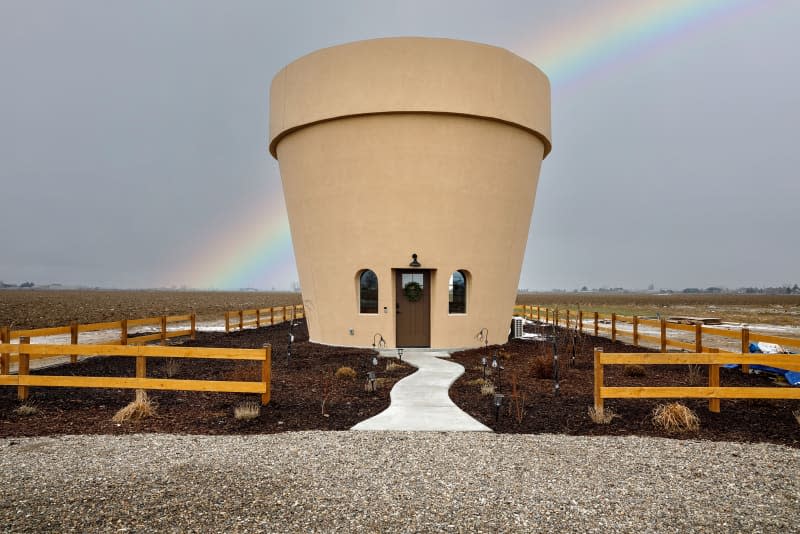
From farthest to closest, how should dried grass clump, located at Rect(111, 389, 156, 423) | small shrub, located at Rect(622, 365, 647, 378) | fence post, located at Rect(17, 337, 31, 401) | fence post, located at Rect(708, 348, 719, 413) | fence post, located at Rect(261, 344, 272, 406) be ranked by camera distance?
small shrub, located at Rect(622, 365, 647, 378), fence post, located at Rect(17, 337, 31, 401), fence post, located at Rect(261, 344, 272, 406), fence post, located at Rect(708, 348, 719, 413), dried grass clump, located at Rect(111, 389, 156, 423)

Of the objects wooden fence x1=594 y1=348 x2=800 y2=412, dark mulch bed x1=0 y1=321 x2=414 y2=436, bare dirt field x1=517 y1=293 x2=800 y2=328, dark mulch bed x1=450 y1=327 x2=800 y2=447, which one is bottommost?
bare dirt field x1=517 y1=293 x2=800 y2=328

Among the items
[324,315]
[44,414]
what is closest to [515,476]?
[44,414]

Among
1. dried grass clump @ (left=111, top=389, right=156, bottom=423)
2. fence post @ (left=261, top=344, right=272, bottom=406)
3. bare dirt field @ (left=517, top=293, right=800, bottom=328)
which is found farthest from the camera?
bare dirt field @ (left=517, top=293, right=800, bottom=328)

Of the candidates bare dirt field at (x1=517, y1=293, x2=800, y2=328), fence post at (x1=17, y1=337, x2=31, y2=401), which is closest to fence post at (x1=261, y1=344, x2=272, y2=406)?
fence post at (x1=17, y1=337, x2=31, y2=401)

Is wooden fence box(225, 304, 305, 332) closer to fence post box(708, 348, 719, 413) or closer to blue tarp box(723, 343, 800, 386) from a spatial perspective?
fence post box(708, 348, 719, 413)

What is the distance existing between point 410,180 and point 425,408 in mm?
7487

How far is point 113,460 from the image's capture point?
5.41 meters

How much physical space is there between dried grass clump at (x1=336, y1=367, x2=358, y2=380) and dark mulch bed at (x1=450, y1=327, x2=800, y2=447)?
6.97ft

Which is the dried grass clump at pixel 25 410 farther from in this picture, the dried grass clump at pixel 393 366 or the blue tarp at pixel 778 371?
the blue tarp at pixel 778 371

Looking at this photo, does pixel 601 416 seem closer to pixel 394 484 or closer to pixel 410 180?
pixel 394 484

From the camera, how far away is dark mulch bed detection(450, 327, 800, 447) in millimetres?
6789

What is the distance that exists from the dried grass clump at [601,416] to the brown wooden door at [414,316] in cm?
752

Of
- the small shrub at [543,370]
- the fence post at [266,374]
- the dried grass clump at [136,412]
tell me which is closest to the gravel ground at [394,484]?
the dried grass clump at [136,412]

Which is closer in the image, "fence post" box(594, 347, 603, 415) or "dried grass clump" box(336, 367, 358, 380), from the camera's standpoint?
"fence post" box(594, 347, 603, 415)
